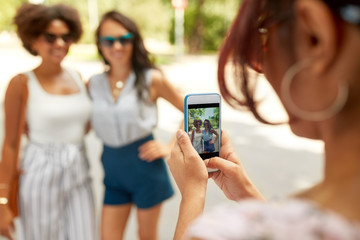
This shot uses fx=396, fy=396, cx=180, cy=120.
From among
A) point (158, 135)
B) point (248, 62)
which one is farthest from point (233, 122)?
point (248, 62)

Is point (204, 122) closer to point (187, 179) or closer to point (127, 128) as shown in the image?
point (187, 179)

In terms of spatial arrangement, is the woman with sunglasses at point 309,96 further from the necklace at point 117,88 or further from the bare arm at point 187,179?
the necklace at point 117,88

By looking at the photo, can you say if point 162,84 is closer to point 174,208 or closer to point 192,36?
point 174,208

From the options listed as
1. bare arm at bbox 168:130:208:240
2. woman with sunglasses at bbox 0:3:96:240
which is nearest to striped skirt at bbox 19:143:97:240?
woman with sunglasses at bbox 0:3:96:240

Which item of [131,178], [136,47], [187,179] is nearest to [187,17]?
[136,47]

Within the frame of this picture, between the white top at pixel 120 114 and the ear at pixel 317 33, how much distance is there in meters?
1.83

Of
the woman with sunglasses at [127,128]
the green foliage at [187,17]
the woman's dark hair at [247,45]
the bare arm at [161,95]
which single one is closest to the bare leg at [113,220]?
the woman with sunglasses at [127,128]

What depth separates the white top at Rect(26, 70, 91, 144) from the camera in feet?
7.31

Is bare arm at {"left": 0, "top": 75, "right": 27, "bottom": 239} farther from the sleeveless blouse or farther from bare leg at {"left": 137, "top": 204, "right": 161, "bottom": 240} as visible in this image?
the sleeveless blouse

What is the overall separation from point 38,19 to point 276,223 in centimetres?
214

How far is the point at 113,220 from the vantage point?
2.52 meters

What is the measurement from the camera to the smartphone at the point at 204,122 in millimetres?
1460

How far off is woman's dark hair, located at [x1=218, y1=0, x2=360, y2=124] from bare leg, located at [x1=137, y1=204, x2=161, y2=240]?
5.87 feet

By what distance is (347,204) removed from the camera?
0.62 meters
